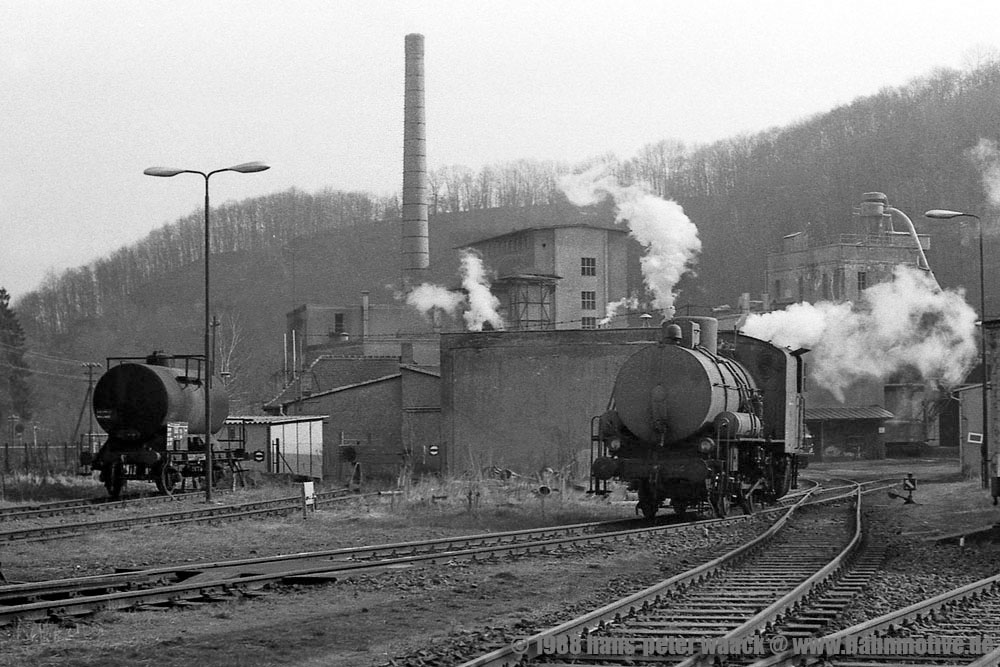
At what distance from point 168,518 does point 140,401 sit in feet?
23.6

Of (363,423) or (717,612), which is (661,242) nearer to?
(363,423)

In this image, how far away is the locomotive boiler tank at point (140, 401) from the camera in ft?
94.4

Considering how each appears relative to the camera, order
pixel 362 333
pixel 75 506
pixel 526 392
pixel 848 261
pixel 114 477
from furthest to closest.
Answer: pixel 362 333 → pixel 848 261 → pixel 526 392 → pixel 114 477 → pixel 75 506

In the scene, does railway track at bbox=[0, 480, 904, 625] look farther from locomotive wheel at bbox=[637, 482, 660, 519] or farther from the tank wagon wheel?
the tank wagon wheel

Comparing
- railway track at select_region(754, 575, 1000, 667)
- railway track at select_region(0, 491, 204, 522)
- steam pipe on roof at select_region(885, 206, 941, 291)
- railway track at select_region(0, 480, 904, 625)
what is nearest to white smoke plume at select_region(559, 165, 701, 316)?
steam pipe on roof at select_region(885, 206, 941, 291)

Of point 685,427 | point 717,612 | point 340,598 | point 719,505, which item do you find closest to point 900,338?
point 719,505

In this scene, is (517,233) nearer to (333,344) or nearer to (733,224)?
(333,344)

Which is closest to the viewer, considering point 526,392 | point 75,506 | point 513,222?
point 75,506

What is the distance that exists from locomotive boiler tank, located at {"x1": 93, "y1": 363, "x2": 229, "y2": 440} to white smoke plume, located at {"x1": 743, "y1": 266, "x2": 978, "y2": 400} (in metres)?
30.7

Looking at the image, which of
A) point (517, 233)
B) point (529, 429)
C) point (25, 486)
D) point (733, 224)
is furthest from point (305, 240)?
point (25, 486)

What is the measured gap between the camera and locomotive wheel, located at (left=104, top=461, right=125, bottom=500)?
28500 mm

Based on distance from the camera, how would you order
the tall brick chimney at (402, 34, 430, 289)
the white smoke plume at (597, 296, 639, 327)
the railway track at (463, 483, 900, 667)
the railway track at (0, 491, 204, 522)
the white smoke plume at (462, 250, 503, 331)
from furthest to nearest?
the white smoke plume at (597, 296, 639, 327)
the white smoke plume at (462, 250, 503, 331)
the tall brick chimney at (402, 34, 430, 289)
the railway track at (0, 491, 204, 522)
the railway track at (463, 483, 900, 667)

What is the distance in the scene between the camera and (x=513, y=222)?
120m

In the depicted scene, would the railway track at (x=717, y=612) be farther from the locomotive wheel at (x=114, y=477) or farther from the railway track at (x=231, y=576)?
the locomotive wheel at (x=114, y=477)
